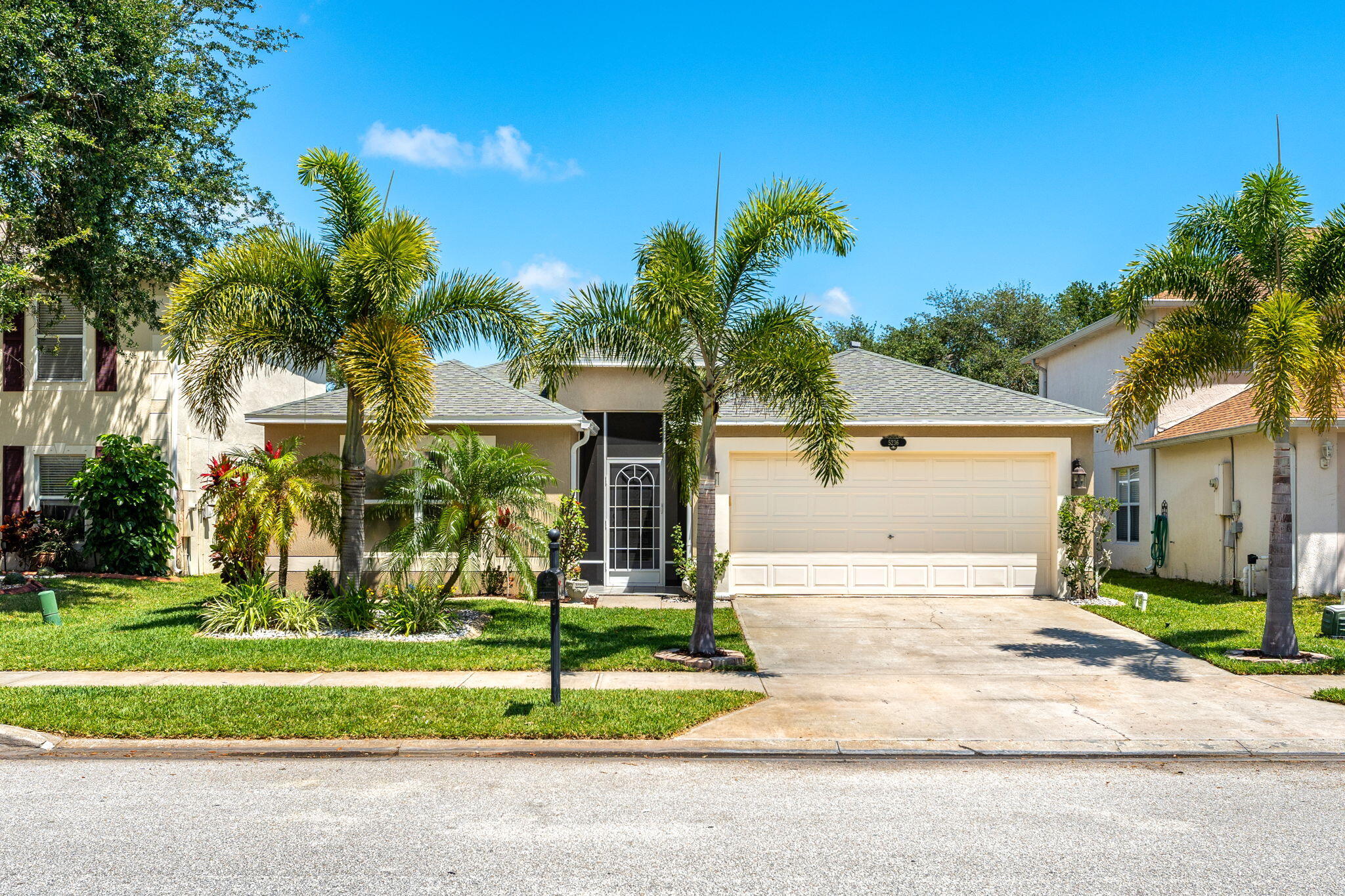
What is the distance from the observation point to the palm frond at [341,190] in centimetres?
1161

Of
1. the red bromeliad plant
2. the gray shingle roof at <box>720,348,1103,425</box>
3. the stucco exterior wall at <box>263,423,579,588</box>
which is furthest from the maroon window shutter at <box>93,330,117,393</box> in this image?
the gray shingle roof at <box>720,348,1103,425</box>

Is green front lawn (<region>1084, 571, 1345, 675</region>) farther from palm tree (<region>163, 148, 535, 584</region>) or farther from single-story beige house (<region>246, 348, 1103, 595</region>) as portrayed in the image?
palm tree (<region>163, 148, 535, 584</region>)

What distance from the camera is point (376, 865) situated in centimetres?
482

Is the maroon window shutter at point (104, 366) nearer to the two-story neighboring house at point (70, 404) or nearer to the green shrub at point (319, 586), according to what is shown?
the two-story neighboring house at point (70, 404)

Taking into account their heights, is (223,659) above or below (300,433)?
below

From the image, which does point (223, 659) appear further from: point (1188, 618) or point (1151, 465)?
point (1151, 465)

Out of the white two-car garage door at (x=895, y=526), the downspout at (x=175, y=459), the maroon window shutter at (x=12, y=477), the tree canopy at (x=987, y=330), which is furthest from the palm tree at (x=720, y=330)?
the tree canopy at (x=987, y=330)

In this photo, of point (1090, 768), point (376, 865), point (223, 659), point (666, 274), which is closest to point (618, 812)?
point (376, 865)

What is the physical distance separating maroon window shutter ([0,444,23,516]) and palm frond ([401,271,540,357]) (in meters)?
11.0

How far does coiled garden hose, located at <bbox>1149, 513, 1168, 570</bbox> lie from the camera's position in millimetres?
18344

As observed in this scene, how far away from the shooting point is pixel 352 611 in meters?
A: 11.7

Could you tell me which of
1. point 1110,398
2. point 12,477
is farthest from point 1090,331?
point 12,477

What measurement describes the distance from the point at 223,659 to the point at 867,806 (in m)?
7.34

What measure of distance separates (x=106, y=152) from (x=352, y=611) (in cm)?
794
